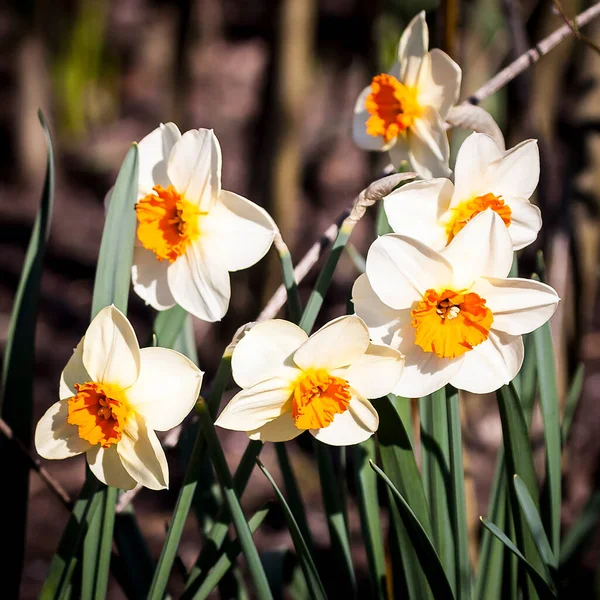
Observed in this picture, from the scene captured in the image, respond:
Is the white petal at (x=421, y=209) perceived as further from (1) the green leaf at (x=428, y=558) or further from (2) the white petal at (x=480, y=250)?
(1) the green leaf at (x=428, y=558)

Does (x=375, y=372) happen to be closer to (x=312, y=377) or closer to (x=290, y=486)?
(x=312, y=377)

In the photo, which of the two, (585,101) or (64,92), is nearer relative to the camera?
(585,101)

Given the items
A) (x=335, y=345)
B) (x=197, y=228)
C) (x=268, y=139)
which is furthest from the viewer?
(x=268, y=139)

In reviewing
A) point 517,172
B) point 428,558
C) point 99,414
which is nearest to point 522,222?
point 517,172

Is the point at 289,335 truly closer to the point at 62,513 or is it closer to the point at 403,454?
the point at 403,454

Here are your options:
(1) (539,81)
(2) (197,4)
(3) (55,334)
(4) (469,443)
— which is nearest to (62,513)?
(3) (55,334)

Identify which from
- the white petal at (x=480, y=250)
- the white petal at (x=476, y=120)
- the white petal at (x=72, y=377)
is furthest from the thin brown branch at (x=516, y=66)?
the white petal at (x=72, y=377)

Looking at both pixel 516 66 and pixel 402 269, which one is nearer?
pixel 402 269
